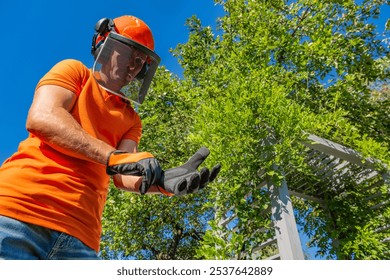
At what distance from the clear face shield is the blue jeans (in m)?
0.80

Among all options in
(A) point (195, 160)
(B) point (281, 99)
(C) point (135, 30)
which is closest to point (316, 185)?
(B) point (281, 99)

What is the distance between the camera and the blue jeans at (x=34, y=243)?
1396 mm

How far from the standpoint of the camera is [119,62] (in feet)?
6.55

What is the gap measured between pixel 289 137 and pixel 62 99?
425 cm

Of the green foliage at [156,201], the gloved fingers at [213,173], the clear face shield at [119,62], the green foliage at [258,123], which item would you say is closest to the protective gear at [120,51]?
the clear face shield at [119,62]

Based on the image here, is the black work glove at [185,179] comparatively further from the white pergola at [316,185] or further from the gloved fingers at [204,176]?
the white pergola at [316,185]

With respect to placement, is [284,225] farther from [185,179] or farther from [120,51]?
[185,179]

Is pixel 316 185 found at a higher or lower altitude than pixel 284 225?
higher

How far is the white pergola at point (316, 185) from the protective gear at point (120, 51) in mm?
3520

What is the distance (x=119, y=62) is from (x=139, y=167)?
881 mm

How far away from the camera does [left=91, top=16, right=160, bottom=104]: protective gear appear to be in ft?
6.45

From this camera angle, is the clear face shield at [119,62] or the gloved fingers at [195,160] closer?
the gloved fingers at [195,160]

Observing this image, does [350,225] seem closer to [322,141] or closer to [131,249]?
[322,141]
